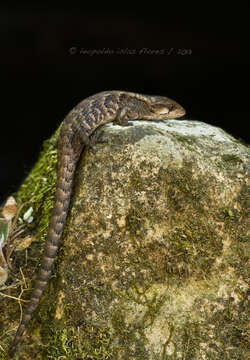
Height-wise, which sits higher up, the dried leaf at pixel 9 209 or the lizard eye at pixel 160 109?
the lizard eye at pixel 160 109

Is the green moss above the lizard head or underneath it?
underneath

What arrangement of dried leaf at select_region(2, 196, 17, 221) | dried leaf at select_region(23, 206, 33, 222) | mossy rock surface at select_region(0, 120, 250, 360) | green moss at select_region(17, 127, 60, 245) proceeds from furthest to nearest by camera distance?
dried leaf at select_region(23, 206, 33, 222)
green moss at select_region(17, 127, 60, 245)
dried leaf at select_region(2, 196, 17, 221)
mossy rock surface at select_region(0, 120, 250, 360)

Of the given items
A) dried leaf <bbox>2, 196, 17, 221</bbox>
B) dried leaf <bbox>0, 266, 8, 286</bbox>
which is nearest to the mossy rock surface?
dried leaf <bbox>0, 266, 8, 286</bbox>


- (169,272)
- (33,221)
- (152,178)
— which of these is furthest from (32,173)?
(169,272)

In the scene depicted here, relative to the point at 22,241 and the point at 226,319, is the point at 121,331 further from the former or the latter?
the point at 22,241

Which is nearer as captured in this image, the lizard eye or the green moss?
the green moss

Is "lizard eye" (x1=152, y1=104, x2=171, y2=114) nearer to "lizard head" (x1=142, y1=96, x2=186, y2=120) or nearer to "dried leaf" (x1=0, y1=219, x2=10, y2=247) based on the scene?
"lizard head" (x1=142, y1=96, x2=186, y2=120)

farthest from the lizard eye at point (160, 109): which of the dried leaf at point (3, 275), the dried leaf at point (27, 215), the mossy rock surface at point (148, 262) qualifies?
the dried leaf at point (3, 275)

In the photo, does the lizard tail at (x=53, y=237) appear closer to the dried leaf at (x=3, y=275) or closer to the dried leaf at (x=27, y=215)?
the dried leaf at (x=3, y=275)
